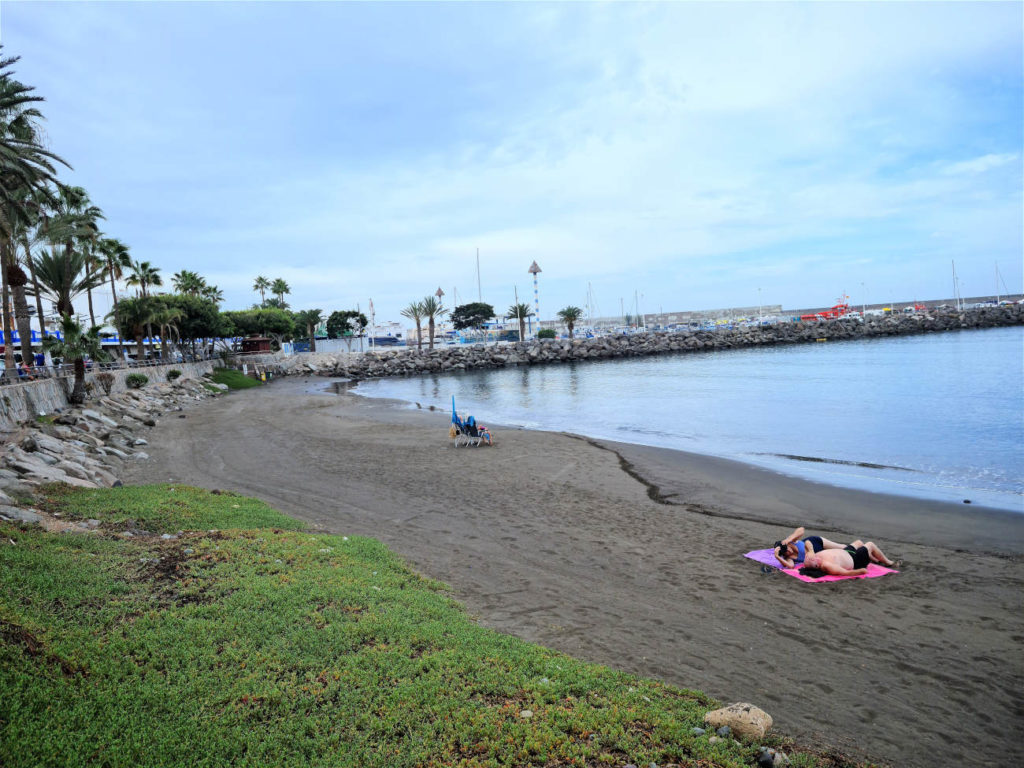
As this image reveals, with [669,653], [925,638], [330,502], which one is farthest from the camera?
[330,502]

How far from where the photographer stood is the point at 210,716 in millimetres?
4254

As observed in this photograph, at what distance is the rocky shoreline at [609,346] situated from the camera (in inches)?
2982

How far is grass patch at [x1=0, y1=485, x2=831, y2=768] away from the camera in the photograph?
12.9ft

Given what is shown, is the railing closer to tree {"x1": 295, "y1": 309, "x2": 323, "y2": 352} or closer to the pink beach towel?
the pink beach towel

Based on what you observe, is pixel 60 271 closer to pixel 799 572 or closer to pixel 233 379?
pixel 233 379

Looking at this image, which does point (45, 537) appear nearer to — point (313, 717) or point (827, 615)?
point (313, 717)

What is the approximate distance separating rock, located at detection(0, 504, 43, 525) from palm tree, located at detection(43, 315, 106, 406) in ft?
63.5

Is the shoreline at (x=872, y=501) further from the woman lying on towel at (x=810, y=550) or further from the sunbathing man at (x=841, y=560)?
the sunbathing man at (x=841, y=560)

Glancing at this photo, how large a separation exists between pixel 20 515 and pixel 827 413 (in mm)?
29400

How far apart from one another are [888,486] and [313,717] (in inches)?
602

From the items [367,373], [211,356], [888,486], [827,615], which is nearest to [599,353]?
[367,373]

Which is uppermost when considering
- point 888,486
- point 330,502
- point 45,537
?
point 45,537

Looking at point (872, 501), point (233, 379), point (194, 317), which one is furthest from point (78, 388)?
point (194, 317)

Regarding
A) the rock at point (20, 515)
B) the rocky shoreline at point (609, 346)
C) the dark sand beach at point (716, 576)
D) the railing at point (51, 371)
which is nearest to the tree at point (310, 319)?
the rocky shoreline at point (609, 346)
